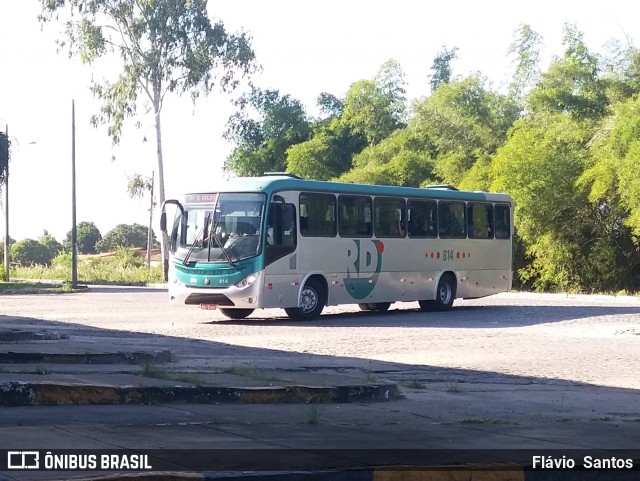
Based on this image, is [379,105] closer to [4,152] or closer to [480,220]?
[4,152]

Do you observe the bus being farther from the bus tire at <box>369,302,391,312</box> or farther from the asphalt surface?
the asphalt surface

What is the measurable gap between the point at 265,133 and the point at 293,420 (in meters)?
59.3

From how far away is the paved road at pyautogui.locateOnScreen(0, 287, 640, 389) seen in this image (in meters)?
15.8

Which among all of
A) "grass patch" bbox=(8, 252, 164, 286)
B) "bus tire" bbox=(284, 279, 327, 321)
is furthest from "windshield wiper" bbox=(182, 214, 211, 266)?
"grass patch" bbox=(8, 252, 164, 286)

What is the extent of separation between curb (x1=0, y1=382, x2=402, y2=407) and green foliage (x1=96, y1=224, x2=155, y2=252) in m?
102

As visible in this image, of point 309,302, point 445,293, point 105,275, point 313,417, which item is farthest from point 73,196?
point 313,417

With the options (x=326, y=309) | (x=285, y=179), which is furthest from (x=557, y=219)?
(x=285, y=179)

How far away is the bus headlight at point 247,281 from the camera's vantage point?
2355cm

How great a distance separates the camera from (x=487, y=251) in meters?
31.0

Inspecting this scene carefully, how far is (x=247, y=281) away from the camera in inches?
928

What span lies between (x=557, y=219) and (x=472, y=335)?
68.2 ft

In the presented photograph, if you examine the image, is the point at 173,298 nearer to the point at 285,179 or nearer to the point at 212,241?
the point at 212,241

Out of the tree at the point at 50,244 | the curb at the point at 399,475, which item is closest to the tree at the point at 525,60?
the curb at the point at 399,475

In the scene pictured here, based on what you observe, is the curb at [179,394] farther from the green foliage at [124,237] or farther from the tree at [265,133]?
the green foliage at [124,237]
